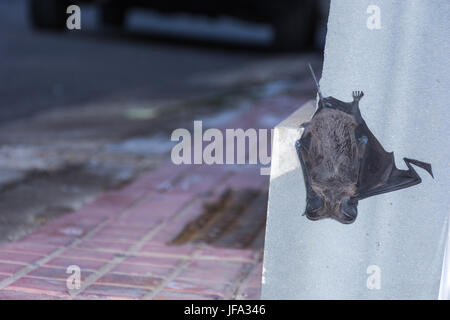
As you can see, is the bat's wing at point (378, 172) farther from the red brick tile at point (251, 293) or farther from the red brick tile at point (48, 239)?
the red brick tile at point (48, 239)

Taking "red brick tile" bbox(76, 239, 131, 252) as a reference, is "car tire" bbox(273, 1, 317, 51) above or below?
above

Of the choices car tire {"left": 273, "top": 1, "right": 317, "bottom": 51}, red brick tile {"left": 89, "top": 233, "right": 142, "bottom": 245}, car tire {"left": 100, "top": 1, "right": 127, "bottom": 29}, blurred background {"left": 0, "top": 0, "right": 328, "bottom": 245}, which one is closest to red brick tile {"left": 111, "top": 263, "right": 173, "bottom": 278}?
red brick tile {"left": 89, "top": 233, "right": 142, "bottom": 245}

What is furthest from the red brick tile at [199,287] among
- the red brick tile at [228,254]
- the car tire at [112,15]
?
the car tire at [112,15]

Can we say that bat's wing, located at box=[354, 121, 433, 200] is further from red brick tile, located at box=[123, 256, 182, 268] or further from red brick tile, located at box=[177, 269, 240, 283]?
red brick tile, located at box=[123, 256, 182, 268]

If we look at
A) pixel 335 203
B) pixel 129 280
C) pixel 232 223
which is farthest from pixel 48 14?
pixel 335 203

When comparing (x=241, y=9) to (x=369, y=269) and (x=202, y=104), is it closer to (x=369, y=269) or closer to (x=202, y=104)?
(x=202, y=104)

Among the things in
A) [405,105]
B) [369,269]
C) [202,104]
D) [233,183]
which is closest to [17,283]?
[369,269]
